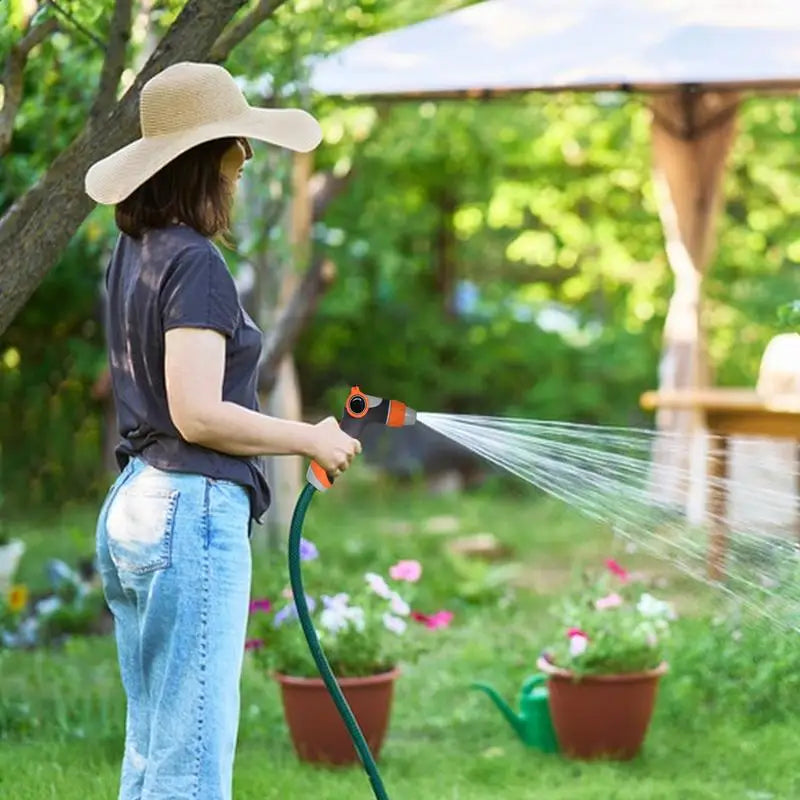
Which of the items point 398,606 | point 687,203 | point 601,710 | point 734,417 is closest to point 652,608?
point 601,710

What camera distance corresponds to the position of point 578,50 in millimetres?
5668

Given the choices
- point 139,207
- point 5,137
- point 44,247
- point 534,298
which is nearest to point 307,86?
point 5,137

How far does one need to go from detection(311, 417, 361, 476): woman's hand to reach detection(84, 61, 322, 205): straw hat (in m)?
0.46

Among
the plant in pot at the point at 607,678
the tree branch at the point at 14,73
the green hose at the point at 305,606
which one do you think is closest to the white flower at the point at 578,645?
the plant in pot at the point at 607,678

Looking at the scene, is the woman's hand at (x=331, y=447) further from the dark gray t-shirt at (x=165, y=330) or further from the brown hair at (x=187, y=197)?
the brown hair at (x=187, y=197)

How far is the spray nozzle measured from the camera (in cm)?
242

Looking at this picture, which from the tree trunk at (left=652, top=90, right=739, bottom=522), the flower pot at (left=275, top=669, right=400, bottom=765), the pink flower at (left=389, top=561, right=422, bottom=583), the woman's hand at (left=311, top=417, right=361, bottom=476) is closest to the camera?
the woman's hand at (left=311, top=417, right=361, bottom=476)

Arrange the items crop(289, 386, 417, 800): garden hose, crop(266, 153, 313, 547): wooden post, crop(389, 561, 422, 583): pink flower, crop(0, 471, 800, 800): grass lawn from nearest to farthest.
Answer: crop(289, 386, 417, 800): garden hose < crop(0, 471, 800, 800): grass lawn < crop(389, 561, 422, 583): pink flower < crop(266, 153, 313, 547): wooden post

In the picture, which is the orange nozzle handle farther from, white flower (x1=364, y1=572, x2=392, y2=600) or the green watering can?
the green watering can

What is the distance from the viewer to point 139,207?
2365mm

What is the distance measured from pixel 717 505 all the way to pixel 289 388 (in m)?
1.97

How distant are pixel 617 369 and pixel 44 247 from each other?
7.55 meters

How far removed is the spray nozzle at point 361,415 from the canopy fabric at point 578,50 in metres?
3.18

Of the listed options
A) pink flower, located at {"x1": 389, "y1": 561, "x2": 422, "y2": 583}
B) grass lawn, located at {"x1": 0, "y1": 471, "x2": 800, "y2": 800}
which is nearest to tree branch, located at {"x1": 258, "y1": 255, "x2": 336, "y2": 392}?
grass lawn, located at {"x1": 0, "y1": 471, "x2": 800, "y2": 800}
